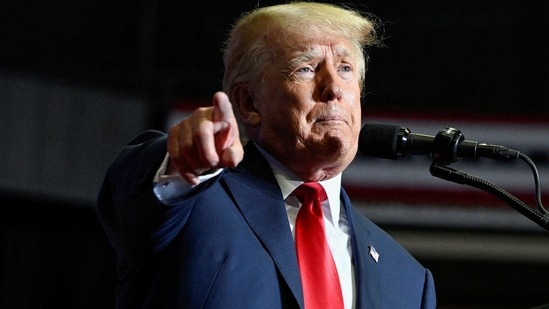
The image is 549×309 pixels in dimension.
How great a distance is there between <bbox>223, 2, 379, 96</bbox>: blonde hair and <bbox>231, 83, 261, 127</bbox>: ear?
15 millimetres

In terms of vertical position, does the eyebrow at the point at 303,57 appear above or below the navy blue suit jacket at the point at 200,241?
above

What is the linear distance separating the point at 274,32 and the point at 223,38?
1.64 m

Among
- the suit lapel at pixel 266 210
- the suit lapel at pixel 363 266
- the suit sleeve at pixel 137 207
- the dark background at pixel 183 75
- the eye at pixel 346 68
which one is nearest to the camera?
the suit sleeve at pixel 137 207

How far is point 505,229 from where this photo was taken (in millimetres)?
3525

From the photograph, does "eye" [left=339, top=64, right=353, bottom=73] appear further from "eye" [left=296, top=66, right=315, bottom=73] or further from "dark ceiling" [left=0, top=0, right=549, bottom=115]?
"dark ceiling" [left=0, top=0, right=549, bottom=115]

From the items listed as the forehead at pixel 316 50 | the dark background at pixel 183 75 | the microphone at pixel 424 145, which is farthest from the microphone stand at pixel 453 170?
the dark background at pixel 183 75

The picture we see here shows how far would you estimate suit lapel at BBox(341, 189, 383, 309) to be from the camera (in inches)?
75.7

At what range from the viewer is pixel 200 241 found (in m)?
1.75

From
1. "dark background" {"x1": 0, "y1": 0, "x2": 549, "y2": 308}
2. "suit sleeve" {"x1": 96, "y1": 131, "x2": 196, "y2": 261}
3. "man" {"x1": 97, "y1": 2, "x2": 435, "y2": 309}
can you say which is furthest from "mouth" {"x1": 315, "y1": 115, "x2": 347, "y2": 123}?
"dark background" {"x1": 0, "y1": 0, "x2": 549, "y2": 308}

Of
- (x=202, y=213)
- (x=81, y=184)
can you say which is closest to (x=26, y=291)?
(x=81, y=184)

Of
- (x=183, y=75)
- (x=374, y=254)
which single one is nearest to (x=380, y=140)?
(x=374, y=254)

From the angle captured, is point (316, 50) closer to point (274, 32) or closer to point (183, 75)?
point (274, 32)

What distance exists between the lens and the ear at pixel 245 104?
206 cm

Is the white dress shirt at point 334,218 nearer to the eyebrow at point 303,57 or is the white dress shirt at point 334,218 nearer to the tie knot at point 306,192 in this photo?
the tie knot at point 306,192
